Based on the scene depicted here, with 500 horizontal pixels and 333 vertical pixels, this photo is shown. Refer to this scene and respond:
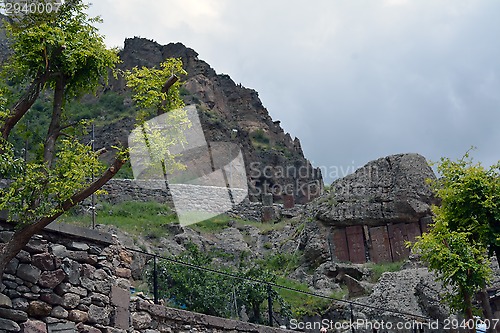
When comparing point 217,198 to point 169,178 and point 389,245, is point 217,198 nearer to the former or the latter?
point 169,178

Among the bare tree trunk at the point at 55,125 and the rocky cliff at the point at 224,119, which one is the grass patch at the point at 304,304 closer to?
the bare tree trunk at the point at 55,125

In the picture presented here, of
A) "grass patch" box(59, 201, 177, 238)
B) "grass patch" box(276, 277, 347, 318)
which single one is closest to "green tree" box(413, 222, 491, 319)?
"grass patch" box(276, 277, 347, 318)

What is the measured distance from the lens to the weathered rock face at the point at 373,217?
87.4ft

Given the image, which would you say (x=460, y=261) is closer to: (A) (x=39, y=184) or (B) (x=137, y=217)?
(A) (x=39, y=184)

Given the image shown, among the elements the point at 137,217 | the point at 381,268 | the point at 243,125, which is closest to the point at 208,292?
the point at 381,268

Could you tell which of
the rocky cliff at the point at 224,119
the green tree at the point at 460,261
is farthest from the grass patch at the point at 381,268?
the rocky cliff at the point at 224,119

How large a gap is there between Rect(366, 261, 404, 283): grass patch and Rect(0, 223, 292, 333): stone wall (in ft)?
47.9

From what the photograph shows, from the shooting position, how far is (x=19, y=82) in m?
10.3

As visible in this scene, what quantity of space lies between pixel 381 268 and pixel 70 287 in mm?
17175

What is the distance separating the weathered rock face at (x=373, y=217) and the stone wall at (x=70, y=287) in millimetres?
16879

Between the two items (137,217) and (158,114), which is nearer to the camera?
(158,114)

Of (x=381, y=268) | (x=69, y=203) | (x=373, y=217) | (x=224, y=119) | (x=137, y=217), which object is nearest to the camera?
(x=69, y=203)

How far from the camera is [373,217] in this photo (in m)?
27.1

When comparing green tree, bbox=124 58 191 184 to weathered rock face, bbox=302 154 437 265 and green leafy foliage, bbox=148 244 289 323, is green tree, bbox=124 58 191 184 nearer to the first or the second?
green leafy foliage, bbox=148 244 289 323
